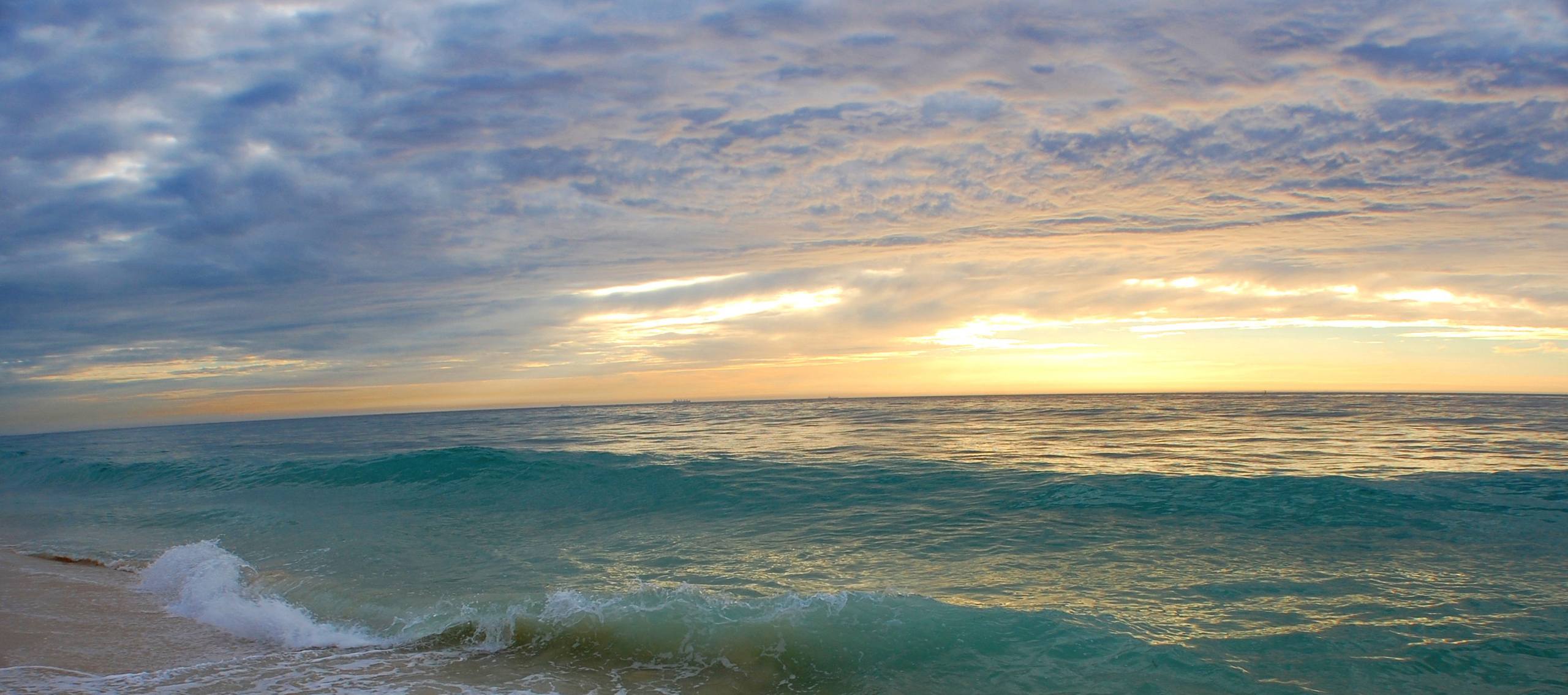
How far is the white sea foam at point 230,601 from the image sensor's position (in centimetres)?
845

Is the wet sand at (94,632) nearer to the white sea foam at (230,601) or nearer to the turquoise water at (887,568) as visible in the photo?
the white sea foam at (230,601)

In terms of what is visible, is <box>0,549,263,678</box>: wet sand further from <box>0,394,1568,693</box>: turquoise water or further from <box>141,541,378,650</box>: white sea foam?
<box>0,394,1568,693</box>: turquoise water

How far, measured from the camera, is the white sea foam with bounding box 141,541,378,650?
8.45 meters

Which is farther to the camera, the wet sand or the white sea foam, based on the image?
the white sea foam

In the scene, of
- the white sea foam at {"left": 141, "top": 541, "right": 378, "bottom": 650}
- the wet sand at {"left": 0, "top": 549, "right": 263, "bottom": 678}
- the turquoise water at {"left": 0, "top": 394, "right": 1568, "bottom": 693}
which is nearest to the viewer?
the turquoise water at {"left": 0, "top": 394, "right": 1568, "bottom": 693}

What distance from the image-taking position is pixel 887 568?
10.3 meters

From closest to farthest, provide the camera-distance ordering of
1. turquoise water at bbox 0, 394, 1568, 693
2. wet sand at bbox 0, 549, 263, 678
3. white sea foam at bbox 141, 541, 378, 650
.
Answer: turquoise water at bbox 0, 394, 1568, 693, wet sand at bbox 0, 549, 263, 678, white sea foam at bbox 141, 541, 378, 650

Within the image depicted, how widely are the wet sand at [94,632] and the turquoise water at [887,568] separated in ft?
1.46

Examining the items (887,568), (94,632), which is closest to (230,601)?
(94,632)

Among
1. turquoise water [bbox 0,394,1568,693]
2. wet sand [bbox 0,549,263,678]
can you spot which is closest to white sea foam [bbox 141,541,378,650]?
turquoise water [bbox 0,394,1568,693]

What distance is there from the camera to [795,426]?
41.2 metres

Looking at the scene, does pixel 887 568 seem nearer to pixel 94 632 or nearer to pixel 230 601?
pixel 230 601

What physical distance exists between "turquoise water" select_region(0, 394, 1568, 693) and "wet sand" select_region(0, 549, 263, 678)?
0.44 metres

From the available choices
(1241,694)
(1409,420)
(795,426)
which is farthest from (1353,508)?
(795,426)
